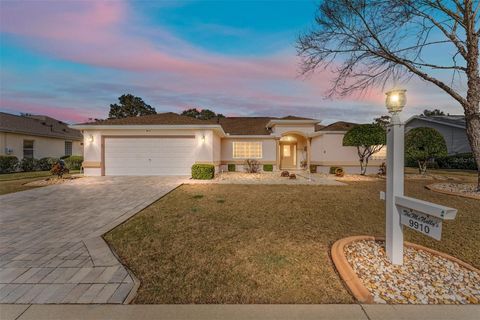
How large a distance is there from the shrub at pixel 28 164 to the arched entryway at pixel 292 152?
20.6m

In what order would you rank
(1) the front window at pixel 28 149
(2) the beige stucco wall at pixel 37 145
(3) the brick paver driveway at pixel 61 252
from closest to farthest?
1. (3) the brick paver driveway at pixel 61 252
2. (2) the beige stucco wall at pixel 37 145
3. (1) the front window at pixel 28 149

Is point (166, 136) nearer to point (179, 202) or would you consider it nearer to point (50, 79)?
point (179, 202)

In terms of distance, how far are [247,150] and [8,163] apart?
1740 centimetres

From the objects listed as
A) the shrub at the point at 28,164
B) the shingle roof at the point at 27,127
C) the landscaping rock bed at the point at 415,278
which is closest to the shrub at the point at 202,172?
the landscaping rock bed at the point at 415,278

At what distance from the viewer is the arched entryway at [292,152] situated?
1958 centimetres

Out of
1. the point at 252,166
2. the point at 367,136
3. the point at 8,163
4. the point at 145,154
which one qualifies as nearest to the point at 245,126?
the point at 252,166

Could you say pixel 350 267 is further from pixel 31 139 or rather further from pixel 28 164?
pixel 31 139

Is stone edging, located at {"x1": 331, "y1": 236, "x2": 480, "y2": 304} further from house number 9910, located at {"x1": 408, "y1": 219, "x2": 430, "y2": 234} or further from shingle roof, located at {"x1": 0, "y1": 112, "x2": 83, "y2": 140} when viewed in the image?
shingle roof, located at {"x1": 0, "y1": 112, "x2": 83, "y2": 140}

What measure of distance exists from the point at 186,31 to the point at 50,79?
10.1m

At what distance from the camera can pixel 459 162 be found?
2008 cm

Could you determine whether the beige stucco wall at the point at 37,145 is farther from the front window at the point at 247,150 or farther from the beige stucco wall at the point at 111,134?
the front window at the point at 247,150

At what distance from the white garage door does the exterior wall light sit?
11606mm

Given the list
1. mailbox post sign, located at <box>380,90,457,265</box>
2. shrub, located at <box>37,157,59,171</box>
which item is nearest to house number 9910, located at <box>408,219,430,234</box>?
mailbox post sign, located at <box>380,90,457,265</box>

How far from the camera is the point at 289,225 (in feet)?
15.7
